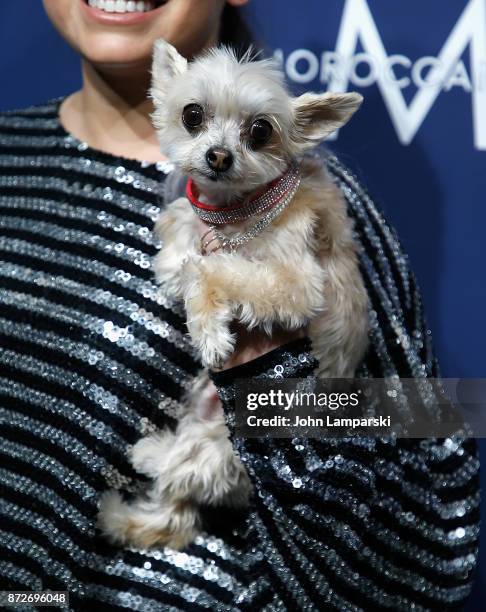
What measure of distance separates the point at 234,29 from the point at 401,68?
1.00 feet

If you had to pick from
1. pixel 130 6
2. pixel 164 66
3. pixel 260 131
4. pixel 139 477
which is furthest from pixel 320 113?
pixel 139 477

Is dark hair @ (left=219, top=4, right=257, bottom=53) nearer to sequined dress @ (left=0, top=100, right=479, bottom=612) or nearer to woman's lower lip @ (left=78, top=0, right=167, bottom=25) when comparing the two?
woman's lower lip @ (left=78, top=0, right=167, bottom=25)

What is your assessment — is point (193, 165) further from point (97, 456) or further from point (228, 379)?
point (97, 456)

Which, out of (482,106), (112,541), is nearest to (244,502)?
(112,541)

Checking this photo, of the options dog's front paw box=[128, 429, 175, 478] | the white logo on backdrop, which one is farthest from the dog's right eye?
the white logo on backdrop

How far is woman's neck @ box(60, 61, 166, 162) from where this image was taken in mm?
1098

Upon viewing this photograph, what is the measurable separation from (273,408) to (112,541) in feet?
0.95

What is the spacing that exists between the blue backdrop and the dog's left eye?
1.57 ft

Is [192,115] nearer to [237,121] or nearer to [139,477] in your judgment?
[237,121]

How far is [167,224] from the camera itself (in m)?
0.95

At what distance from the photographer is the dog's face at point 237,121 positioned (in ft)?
2.62

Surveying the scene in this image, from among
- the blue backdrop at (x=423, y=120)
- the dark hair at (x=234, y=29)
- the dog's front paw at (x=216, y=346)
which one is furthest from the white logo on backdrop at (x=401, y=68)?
the dog's front paw at (x=216, y=346)

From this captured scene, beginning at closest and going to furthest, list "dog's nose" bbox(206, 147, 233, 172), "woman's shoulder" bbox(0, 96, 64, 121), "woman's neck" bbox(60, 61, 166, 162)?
"dog's nose" bbox(206, 147, 233, 172)
"woman's neck" bbox(60, 61, 166, 162)
"woman's shoulder" bbox(0, 96, 64, 121)

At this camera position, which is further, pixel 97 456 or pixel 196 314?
pixel 97 456
